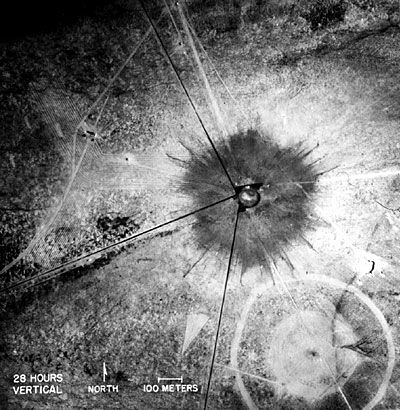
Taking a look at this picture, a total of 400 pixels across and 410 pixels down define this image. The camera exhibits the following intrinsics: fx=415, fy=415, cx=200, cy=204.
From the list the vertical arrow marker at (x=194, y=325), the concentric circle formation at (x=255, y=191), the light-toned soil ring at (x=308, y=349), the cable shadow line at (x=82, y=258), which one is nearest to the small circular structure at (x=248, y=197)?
the concentric circle formation at (x=255, y=191)

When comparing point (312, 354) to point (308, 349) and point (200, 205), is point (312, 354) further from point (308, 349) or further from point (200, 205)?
point (200, 205)

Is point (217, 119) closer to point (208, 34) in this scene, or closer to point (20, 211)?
point (208, 34)

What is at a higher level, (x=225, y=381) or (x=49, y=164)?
(x=49, y=164)

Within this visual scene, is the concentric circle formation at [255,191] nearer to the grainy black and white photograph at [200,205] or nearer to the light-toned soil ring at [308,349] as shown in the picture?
the grainy black and white photograph at [200,205]

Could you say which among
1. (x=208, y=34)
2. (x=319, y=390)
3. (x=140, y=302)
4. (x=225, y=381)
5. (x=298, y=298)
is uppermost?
(x=208, y=34)

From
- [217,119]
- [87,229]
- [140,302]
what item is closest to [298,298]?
[140,302]

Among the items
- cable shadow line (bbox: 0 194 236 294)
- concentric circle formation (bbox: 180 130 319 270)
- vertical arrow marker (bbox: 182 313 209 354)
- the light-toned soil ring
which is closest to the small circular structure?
concentric circle formation (bbox: 180 130 319 270)

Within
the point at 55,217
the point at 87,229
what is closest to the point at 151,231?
the point at 87,229
